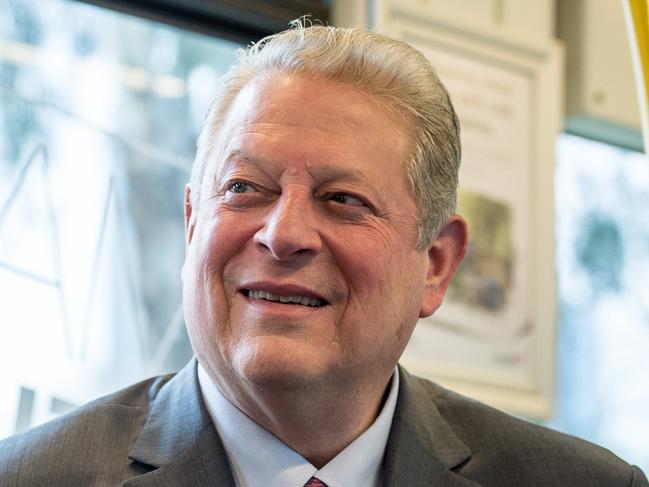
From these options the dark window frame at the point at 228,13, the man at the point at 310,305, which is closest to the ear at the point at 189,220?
the man at the point at 310,305

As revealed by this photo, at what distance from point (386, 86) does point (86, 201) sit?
124cm

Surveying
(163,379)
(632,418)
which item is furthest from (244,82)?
(632,418)

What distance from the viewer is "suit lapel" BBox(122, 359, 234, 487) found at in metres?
1.79

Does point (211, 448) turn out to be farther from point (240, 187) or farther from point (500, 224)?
point (500, 224)

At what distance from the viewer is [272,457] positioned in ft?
6.02

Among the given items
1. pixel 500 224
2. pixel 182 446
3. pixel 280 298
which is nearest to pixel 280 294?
pixel 280 298

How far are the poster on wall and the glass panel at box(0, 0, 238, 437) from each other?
82cm

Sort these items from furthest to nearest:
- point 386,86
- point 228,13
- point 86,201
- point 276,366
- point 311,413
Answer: point 228,13 < point 86,201 < point 386,86 < point 311,413 < point 276,366

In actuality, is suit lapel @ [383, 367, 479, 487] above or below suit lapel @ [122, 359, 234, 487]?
below

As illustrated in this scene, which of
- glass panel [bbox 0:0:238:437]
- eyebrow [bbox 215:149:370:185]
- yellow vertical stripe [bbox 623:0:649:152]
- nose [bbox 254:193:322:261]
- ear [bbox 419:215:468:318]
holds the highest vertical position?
yellow vertical stripe [bbox 623:0:649:152]

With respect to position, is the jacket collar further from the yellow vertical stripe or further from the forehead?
the yellow vertical stripe

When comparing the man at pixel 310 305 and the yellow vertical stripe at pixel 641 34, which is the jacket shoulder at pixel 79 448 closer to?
the man at pixel 310 305

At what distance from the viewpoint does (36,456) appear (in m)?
1.81

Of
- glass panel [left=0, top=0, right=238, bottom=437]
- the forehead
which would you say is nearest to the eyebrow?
the forehead
